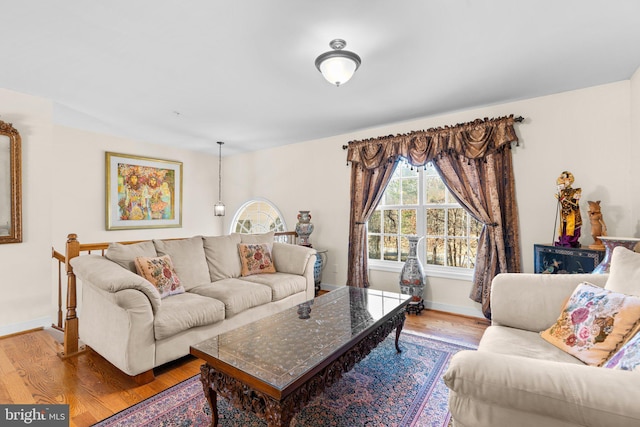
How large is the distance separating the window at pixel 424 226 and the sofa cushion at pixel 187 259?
7.63 ft

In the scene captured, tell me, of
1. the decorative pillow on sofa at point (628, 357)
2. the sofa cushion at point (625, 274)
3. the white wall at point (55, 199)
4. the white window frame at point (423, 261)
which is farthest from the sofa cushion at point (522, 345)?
the white wall at point (55, 199)

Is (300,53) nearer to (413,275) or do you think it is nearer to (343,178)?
(343,178)

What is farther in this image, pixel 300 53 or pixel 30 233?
pixel 30 233

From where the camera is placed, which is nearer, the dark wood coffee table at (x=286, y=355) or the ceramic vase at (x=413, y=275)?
the dark wood coffee table at (x=286, y=355)

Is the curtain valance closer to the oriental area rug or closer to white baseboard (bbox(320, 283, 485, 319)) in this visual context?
white baseboard (bbox(320, 283, 485, 319))

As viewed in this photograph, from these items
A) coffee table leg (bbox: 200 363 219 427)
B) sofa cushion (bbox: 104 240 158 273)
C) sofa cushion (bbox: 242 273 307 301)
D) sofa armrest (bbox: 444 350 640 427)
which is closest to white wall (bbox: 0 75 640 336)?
sofa cushion (bbox: 242 273 307 301)

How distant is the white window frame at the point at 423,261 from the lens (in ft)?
11.8

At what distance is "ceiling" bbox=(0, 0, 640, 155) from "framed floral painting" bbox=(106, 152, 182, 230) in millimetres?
1242

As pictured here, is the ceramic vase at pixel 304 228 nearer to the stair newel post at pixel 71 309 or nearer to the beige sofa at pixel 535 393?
the stair newel post at pixel 71 309

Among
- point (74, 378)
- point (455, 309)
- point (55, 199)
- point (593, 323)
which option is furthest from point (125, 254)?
point (455, 309)

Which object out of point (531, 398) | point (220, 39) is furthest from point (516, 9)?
point (531, 398)

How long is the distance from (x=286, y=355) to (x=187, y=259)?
6.29 ft

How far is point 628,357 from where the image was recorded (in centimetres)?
111

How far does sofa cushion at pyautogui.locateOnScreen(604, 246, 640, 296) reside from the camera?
1.47 m
